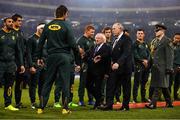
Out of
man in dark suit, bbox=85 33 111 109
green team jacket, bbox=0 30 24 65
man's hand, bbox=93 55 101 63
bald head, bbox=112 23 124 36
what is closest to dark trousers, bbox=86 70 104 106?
man in dark suit, bbox=85 33 111 109

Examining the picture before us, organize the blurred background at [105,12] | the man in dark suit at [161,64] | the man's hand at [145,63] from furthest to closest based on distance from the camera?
the blurred background at [105,12] → the man's hand at [145,63] → the man in dark suit at [161,64]

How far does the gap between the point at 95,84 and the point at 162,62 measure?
5.64 ft

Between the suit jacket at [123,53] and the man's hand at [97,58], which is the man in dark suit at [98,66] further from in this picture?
the suit jacket at [123,53]

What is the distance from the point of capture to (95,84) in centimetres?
927

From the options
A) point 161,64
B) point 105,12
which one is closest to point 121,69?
point 161,64

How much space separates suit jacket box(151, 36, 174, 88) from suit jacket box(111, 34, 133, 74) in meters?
0.80

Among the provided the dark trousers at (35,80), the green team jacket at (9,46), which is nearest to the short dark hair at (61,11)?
the green team jacket at (9,46)

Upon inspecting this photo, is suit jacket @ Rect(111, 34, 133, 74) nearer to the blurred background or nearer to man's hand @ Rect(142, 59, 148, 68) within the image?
man's hand @ Rect(142, 59, 148, 68)

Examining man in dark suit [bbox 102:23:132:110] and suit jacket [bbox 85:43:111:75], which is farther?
suit jacket [bbox 85:43:111:75]

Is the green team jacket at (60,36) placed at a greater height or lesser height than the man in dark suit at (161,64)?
greater

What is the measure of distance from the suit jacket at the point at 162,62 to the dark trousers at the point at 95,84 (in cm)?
133

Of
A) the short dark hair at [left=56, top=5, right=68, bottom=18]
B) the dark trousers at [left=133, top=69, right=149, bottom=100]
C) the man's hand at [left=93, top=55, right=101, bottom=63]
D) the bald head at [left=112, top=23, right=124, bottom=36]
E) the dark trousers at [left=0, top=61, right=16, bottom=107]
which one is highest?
the short dark hair at [left=56, top=5, right=68, bottom=18]

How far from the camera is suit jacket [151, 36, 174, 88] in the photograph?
9148 millimetres

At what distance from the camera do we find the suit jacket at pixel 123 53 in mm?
8773
